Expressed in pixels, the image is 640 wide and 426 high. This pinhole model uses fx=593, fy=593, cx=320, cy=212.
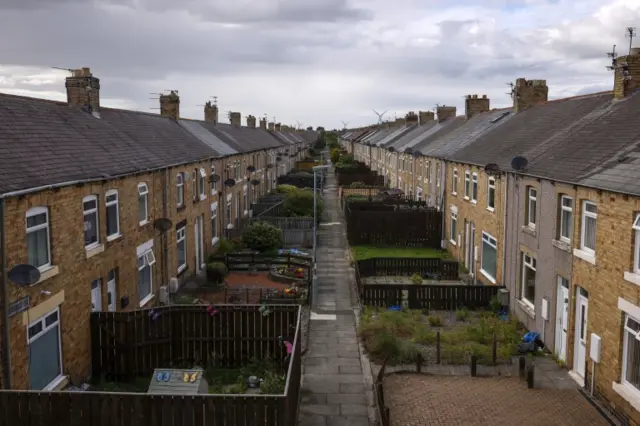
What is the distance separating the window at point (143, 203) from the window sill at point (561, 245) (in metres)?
12.5

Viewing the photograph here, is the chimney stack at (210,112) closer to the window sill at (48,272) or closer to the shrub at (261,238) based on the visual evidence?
the shrub at (261,238)

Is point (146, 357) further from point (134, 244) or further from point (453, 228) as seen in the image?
point (453, 228)

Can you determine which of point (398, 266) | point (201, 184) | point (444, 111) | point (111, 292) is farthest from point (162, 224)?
point (444, 111)

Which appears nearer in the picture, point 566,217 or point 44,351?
point 44,351

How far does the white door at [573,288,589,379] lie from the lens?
1448 centimetres

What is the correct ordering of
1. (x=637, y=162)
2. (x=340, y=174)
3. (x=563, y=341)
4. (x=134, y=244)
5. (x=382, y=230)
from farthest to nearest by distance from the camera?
(x=340, y=174) → (x=382, y=230) → (x=134, y=244) → (x=563, y=341) → (x=637, y=162)

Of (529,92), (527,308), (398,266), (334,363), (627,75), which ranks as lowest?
(334,363)

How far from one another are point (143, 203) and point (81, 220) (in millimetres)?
5273

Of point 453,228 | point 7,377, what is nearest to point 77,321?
point 7,377

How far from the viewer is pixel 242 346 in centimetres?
1536

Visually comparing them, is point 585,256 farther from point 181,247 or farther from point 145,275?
point 181,247

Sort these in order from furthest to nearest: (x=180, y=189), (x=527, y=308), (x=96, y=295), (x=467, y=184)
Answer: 1. (x=467, y=184)
2. (x=180, y=189)
3. (x=527, y=308)
4. (x=96, y=295)

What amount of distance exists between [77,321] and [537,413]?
34.3ft

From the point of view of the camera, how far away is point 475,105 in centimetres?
4175
